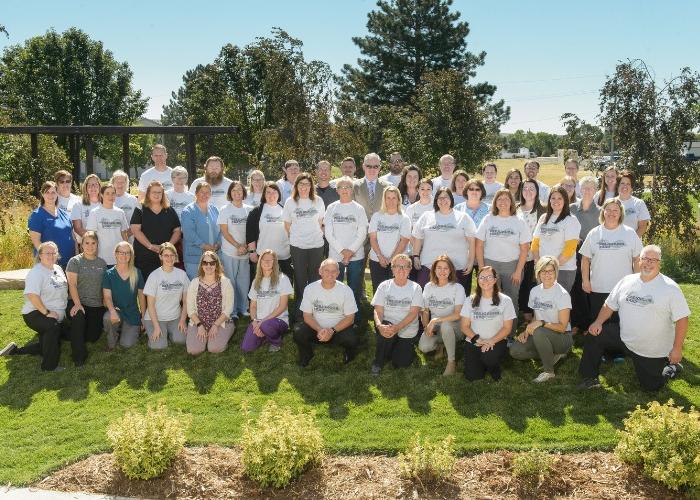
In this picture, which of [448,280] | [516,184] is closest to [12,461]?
[448,280]

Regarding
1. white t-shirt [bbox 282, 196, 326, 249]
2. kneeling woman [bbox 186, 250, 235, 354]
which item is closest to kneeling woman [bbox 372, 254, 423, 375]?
white t-shirt [bbox 282, 196, 326, 249]

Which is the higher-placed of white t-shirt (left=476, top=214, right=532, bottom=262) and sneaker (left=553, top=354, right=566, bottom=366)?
white t-shirt (left=476, top=214, right=532, bottom=262)

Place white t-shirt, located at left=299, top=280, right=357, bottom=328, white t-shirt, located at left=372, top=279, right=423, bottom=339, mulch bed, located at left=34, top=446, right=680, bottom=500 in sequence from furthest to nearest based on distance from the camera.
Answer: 1. white t-shirt, located at left=299, top=280, right=357, bottom=328
2. white t-shirt, located at left=372, top=279, right=423, bottom=339
3. mulch bed, located at left=34, top=446, right=680, bottom=500

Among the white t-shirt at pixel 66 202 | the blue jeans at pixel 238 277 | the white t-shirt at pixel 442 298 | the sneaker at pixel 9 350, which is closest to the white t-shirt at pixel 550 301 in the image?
the white t-shirt at pixel 442 298

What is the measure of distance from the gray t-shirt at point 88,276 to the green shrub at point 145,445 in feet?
10.1

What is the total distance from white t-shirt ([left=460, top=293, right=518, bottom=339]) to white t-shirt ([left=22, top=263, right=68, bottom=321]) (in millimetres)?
4825

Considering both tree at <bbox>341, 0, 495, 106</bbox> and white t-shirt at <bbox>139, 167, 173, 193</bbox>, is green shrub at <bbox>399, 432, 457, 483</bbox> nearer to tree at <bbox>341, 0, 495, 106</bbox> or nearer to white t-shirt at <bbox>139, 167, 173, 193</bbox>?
white t-shirt at <bbox>139, 167, 173, 193</bbox>

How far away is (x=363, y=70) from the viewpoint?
37.2m

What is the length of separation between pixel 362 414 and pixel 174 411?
1.94 m

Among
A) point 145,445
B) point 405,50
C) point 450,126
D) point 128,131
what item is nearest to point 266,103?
point 405,50

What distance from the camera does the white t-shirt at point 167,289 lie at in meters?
7.88

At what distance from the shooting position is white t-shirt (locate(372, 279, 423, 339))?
7.14m

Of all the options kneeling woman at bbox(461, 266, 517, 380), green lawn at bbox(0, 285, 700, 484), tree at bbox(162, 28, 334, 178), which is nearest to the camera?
green lawn at bbox(0, 285, 700, 484)

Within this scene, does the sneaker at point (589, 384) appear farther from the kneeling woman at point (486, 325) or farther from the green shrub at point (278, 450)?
the green shrub at point (278, 450)
